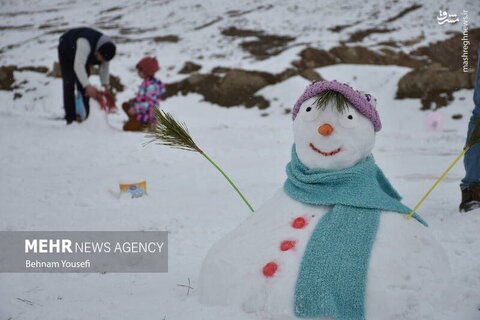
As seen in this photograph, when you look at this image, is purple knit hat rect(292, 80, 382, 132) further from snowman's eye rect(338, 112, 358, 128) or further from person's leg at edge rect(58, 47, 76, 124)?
person's leg at edge rect(58, 47, 76, 124)

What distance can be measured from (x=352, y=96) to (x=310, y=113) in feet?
0.60

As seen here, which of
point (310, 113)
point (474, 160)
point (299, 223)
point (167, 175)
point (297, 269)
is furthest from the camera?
point (167, 175)

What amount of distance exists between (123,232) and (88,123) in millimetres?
3990

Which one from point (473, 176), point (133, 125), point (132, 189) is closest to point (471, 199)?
point (473, 176)

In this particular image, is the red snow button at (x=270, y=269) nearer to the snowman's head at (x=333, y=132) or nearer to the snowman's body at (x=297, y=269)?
the snowman's body at (x=297, y=269)

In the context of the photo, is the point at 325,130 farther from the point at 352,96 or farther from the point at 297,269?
the point at 297,269

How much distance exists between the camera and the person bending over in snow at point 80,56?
6637mm

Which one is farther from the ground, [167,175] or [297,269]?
[297,269]

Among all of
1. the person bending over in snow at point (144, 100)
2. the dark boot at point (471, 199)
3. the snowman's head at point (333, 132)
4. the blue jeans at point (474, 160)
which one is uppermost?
the snowman's head at point (333, 132)

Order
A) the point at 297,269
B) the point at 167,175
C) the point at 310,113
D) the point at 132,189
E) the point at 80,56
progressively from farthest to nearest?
the point at 80,56
the point at 167,175
the point at 132,189
the point at 310,113
the point at 297,269

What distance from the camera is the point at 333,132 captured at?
1.99m

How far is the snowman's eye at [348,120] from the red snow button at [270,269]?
63 cm

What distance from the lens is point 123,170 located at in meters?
4.59

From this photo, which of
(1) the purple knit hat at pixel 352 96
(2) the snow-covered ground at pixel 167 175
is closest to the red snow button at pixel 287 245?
(2) the snow-covered ground at pixel 167 175
